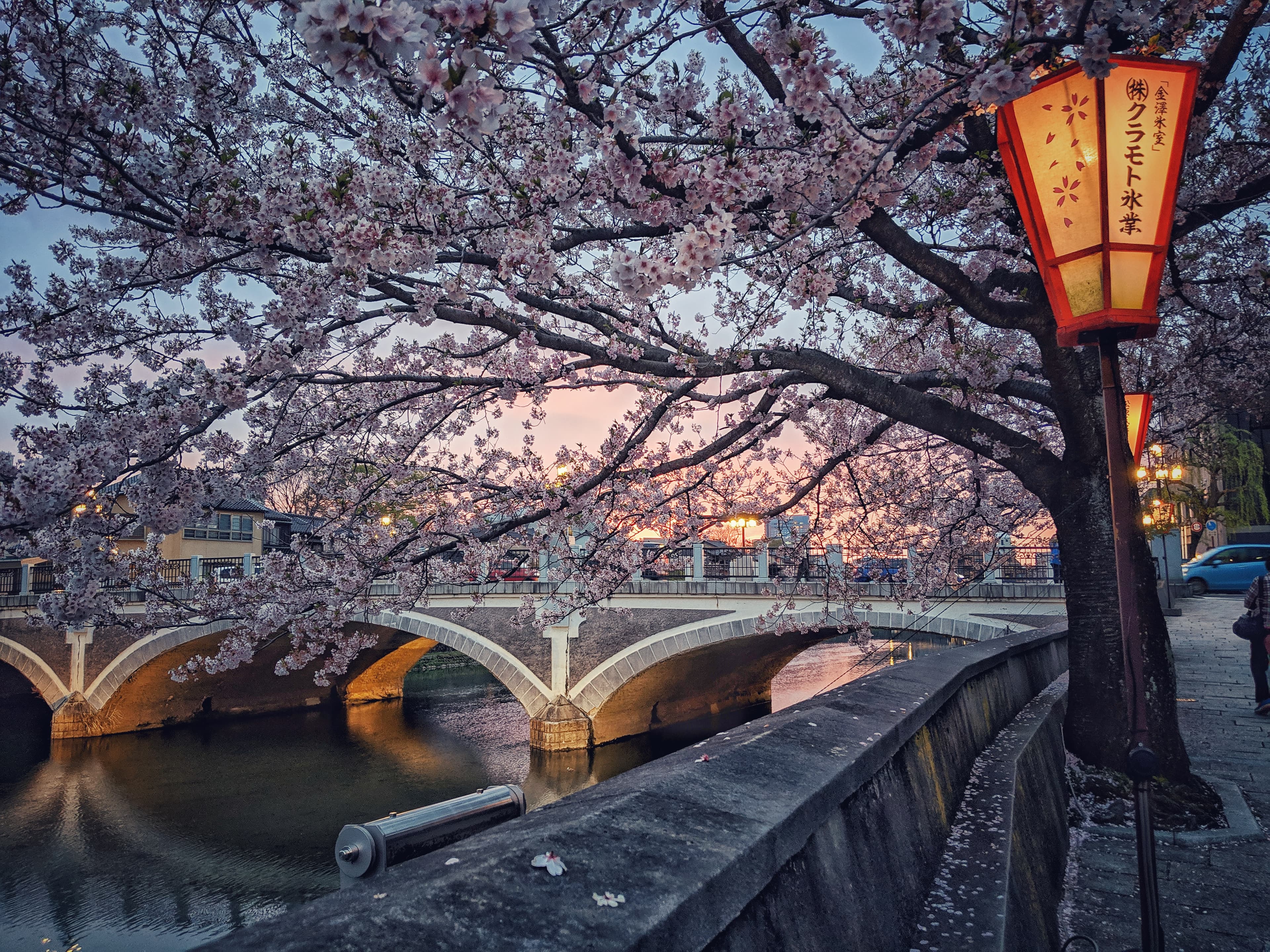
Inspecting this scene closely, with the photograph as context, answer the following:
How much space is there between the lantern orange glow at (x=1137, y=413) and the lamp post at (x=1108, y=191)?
144 inches

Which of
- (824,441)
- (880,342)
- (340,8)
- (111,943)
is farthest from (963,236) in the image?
(111,943)

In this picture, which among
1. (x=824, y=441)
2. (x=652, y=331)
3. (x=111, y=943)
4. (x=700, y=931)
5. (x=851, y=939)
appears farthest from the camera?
(x=111, y=943)

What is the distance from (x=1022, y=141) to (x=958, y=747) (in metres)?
2.57

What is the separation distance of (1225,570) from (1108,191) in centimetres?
2668

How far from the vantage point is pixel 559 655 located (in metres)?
20.6

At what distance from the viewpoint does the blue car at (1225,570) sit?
22.5 meters

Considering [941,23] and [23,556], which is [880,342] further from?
[23,556]

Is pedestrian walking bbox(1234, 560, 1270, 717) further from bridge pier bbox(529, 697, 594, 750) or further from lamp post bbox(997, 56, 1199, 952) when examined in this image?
bridge pier bbox(529, 697, 594, 750)

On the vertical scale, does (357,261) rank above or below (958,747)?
above

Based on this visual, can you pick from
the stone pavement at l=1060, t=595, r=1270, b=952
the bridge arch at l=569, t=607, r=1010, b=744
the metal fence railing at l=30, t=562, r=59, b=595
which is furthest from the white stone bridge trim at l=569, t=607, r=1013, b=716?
the metal fence railing at l=30, t=562, r=59, b=595

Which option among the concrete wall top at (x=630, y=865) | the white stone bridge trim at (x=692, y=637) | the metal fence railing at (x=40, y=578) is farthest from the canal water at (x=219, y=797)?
the concrete wall top at (x=630, y=865)

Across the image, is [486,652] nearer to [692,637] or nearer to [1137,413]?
[692,637]

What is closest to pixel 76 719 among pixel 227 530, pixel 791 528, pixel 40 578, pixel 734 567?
pixel 40 578

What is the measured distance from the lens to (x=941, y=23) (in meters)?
2.84
